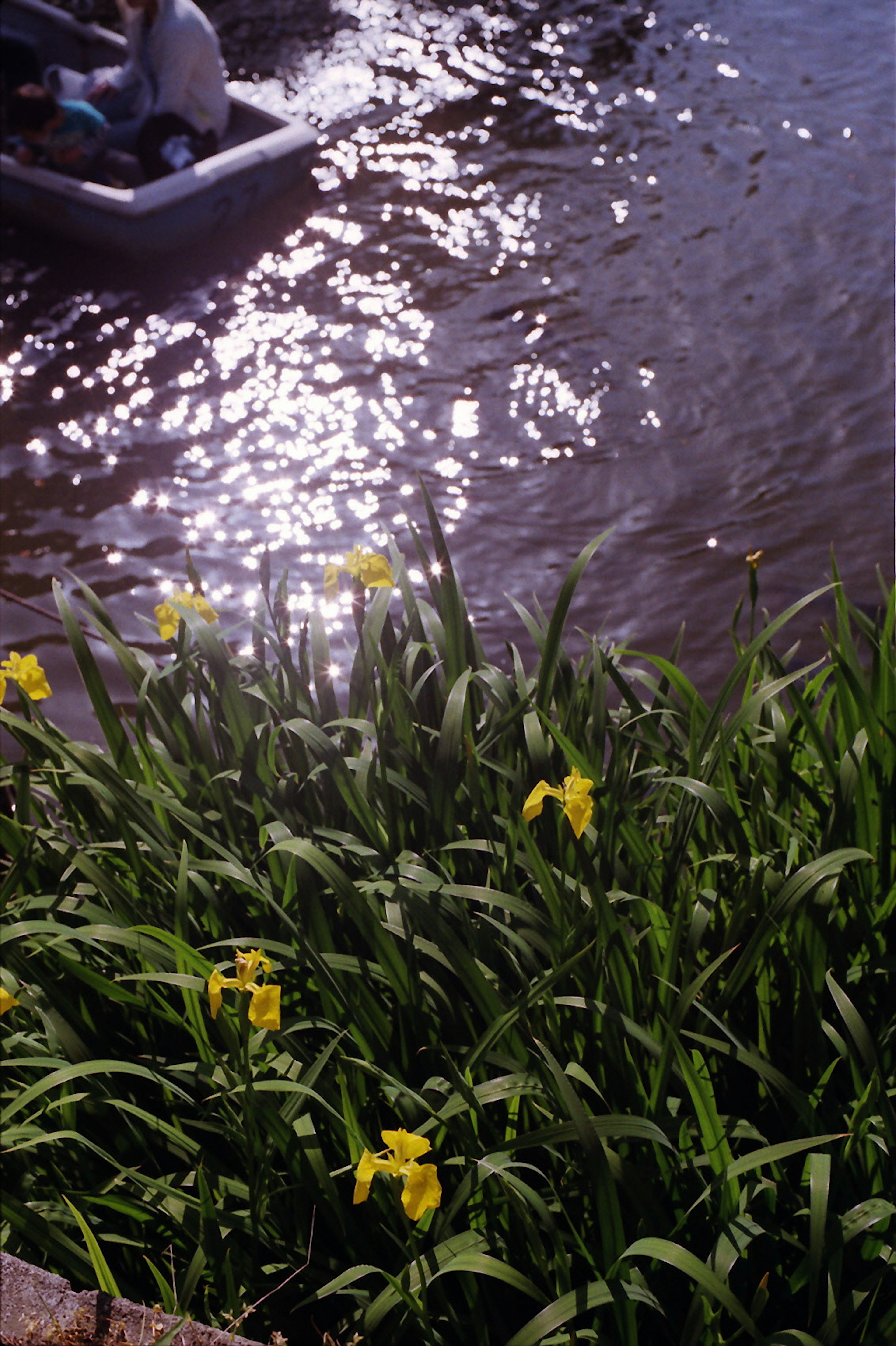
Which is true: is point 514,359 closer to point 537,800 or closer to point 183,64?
point 183,64

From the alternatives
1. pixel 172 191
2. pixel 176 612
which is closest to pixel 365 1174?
pixel 176 612

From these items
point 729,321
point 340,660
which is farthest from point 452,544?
point 729,321

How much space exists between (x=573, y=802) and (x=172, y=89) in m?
5.94

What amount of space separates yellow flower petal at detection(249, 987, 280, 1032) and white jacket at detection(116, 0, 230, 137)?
19.5ft

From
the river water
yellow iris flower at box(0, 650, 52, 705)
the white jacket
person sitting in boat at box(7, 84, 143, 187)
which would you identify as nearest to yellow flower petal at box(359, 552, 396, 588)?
yellow iris flower at box(0, 650, 52, 705)

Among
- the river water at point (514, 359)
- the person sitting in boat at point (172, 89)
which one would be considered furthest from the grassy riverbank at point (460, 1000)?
the person sitting in boat at point (172, 89)

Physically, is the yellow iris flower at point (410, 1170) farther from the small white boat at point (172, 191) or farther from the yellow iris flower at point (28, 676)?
the small white boat at point (172, 191)

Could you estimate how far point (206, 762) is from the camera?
6.33 feet

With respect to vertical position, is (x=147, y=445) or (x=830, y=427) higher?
(x=147, y=445)

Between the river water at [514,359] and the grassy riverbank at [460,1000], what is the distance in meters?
1.50

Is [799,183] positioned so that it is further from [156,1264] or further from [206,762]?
[156,1264]

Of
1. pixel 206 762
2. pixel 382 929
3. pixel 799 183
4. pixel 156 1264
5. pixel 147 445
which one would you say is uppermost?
pixel 799 183

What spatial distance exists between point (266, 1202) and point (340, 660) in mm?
2548

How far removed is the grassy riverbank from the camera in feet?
4.16
